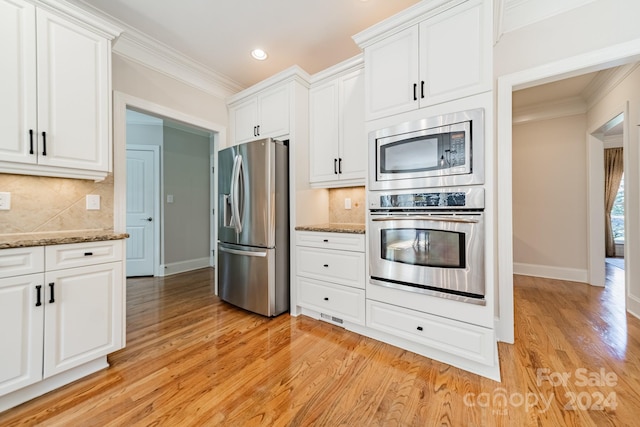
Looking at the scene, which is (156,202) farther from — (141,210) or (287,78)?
(287,78)

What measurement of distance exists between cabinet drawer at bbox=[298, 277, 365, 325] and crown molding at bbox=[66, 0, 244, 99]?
102 inches

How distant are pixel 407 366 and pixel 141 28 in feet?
12.1

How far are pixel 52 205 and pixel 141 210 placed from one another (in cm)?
239

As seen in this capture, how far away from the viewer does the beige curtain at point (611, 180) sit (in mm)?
5617

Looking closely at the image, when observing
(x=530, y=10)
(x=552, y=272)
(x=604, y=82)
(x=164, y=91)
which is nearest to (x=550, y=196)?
(x=552, y=272)

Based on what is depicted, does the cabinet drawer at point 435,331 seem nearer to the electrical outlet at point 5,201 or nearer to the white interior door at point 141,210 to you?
the electrical outlet at point 5,201

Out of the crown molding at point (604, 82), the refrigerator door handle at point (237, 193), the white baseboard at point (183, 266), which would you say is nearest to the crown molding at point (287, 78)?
the refrigerator door handle at point (237, 193)

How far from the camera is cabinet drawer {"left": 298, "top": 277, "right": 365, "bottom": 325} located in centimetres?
221

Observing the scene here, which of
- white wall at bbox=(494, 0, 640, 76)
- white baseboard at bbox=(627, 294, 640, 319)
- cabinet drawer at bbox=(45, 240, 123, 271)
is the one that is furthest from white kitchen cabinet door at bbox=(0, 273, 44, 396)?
white baseboard at bbox=(627, 294, 640, 319)

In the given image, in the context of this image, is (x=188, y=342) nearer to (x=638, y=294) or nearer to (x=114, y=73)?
(x=114, y=73)

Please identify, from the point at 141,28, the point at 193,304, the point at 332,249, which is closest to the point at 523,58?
the point at 332,249

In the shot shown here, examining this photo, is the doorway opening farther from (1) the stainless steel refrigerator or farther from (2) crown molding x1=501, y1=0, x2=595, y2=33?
(2) crown molding x1=501, y1=0, x2=595, y2=33

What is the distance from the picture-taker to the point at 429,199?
5.97ft

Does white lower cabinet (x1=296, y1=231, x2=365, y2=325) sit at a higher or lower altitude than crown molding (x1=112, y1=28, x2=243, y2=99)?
lower
